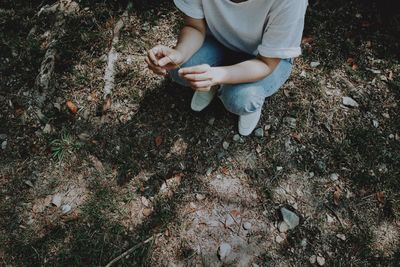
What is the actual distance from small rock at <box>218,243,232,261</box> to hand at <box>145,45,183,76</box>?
125 centimetres

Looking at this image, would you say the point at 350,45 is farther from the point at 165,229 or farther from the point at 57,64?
the point at 57,64

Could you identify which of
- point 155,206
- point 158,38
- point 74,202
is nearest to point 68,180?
point 74,202

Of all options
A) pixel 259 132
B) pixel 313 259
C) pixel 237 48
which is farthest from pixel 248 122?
pixel 313 259

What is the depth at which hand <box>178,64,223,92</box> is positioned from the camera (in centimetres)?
198

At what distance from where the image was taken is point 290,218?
2.71 metres

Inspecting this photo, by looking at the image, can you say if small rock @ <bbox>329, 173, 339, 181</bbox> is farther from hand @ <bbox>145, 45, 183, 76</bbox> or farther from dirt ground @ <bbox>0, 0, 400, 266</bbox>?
hand @ <bbox>145, 45, 183, 76</bbox>

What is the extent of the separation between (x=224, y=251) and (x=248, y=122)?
932 mm

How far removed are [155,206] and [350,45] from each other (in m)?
2.17

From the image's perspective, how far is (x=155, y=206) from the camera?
9.02 ft

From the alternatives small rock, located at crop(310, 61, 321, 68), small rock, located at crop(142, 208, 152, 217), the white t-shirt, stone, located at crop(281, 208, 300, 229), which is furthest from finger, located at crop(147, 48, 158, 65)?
small rock, located at crop(310, 61, 321, 68)

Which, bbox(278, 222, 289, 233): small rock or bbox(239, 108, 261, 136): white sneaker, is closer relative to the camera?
bbox(278, 222, 289, 233): small rock

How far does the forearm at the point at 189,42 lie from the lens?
2408mm

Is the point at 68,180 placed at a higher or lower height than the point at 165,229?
higher

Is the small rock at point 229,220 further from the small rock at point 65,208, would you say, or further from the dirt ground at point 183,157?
the small rock at point 65,208
